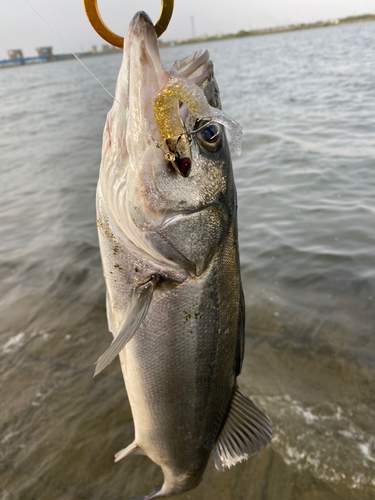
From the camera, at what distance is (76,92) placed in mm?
30125

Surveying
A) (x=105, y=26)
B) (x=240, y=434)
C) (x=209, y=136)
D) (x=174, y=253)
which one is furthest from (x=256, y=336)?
(x=105, y=26)

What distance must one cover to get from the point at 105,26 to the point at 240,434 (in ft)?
6.75

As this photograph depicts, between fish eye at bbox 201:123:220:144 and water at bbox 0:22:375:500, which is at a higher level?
fish eye at bbox 201:123:220:144

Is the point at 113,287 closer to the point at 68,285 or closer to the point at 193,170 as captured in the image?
the point at 193,170

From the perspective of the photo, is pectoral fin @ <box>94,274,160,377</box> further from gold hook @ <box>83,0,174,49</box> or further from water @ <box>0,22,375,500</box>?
water @ <box>0,22,375,500</box>

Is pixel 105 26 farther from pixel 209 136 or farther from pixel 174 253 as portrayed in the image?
pixel 174 253

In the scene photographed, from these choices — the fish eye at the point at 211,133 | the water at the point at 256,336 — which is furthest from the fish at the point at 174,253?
the water at the point at 256,336

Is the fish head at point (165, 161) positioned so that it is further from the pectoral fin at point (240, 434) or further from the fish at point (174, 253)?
the pectoral fin at point (240, 434)

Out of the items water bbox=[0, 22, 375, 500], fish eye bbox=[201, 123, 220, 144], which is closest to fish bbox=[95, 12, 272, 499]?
fish eye bbox=[201, 123, 220, 144]

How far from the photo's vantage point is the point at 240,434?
6.75ft

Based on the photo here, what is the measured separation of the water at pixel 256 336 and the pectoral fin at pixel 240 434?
3.03ft

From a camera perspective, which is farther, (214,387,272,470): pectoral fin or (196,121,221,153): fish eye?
(214,387,272,470): pectoral fin

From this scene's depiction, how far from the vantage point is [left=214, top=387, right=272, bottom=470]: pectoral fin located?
2.01 metres

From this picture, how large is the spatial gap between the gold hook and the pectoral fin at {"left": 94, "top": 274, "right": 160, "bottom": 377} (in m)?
0.99
